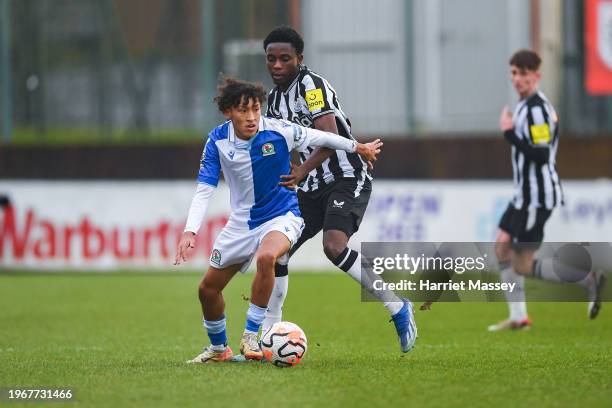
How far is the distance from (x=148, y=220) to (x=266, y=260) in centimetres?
1121

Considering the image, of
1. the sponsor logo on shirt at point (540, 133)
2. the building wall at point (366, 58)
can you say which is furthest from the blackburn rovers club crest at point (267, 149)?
the building wall at point (366, 58)

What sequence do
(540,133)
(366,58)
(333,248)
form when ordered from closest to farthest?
(333,248) → (540,133) → (366,58)

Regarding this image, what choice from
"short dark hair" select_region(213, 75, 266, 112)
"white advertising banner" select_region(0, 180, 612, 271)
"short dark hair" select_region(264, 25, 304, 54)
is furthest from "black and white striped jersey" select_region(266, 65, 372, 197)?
"white advertising banner" select_region(0, 180, 612, 271)

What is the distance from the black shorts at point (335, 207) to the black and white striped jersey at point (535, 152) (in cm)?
267

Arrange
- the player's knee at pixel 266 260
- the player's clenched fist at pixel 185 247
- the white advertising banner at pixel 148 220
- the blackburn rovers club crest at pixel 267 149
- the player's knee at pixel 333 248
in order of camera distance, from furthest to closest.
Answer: the white advertising banner at pixel 148 220, the player's knee at pixel 333 248, the blackburn rovers club crest at pixel 267 149, the player's knee at pixel 266 260, the player's clenched fist at pixel 185 247

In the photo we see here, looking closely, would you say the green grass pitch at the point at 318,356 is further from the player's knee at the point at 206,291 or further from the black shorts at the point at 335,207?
the black shorts at the point at 335,207

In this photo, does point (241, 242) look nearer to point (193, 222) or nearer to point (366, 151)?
point (193, 222)

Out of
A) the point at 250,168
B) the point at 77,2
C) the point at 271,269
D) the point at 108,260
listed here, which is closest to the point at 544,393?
the point at 271,269

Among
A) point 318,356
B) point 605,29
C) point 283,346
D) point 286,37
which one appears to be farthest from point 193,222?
point 605,29

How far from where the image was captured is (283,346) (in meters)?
7.99

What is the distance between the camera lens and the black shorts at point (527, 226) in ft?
37.7

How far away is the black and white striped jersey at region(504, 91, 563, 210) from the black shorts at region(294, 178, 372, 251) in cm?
267

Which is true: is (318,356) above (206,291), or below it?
below

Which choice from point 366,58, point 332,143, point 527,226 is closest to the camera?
point 332,143
